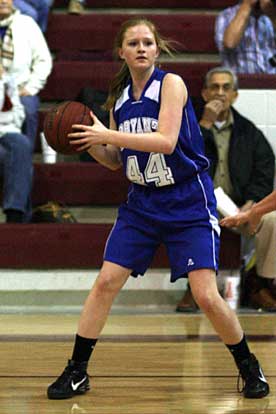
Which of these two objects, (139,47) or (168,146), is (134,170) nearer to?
(168,146)

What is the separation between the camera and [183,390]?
360 centimetres

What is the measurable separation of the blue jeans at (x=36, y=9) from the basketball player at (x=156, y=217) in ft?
10.5

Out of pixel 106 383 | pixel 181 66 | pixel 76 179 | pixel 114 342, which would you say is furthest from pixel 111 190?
pixel 106 383

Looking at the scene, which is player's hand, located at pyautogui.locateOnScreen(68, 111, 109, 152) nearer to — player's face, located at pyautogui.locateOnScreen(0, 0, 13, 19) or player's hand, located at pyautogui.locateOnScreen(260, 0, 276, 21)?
player's face, located at pyautogui.locateOnScreen(0, 0, 13, 19)

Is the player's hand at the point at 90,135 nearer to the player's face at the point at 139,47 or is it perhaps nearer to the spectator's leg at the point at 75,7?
the player's face at the point at 139,47

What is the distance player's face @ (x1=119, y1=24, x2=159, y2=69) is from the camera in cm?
347

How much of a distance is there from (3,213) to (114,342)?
61.3 inches

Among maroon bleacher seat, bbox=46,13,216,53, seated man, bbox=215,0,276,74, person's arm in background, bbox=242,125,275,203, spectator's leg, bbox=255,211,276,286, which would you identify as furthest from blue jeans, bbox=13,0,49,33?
spectator's leg, bbox=255,211,276,286

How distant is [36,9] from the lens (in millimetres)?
6746

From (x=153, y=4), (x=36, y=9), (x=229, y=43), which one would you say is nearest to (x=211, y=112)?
(x=229, y=43)

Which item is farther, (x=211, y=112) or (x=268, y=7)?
(x=268, y=7)

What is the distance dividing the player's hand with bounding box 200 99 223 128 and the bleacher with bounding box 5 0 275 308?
1.52 feet

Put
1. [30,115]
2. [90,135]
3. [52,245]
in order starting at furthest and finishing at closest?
[30,115]
[52,245]
[90,135]

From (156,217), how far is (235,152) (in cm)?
242
